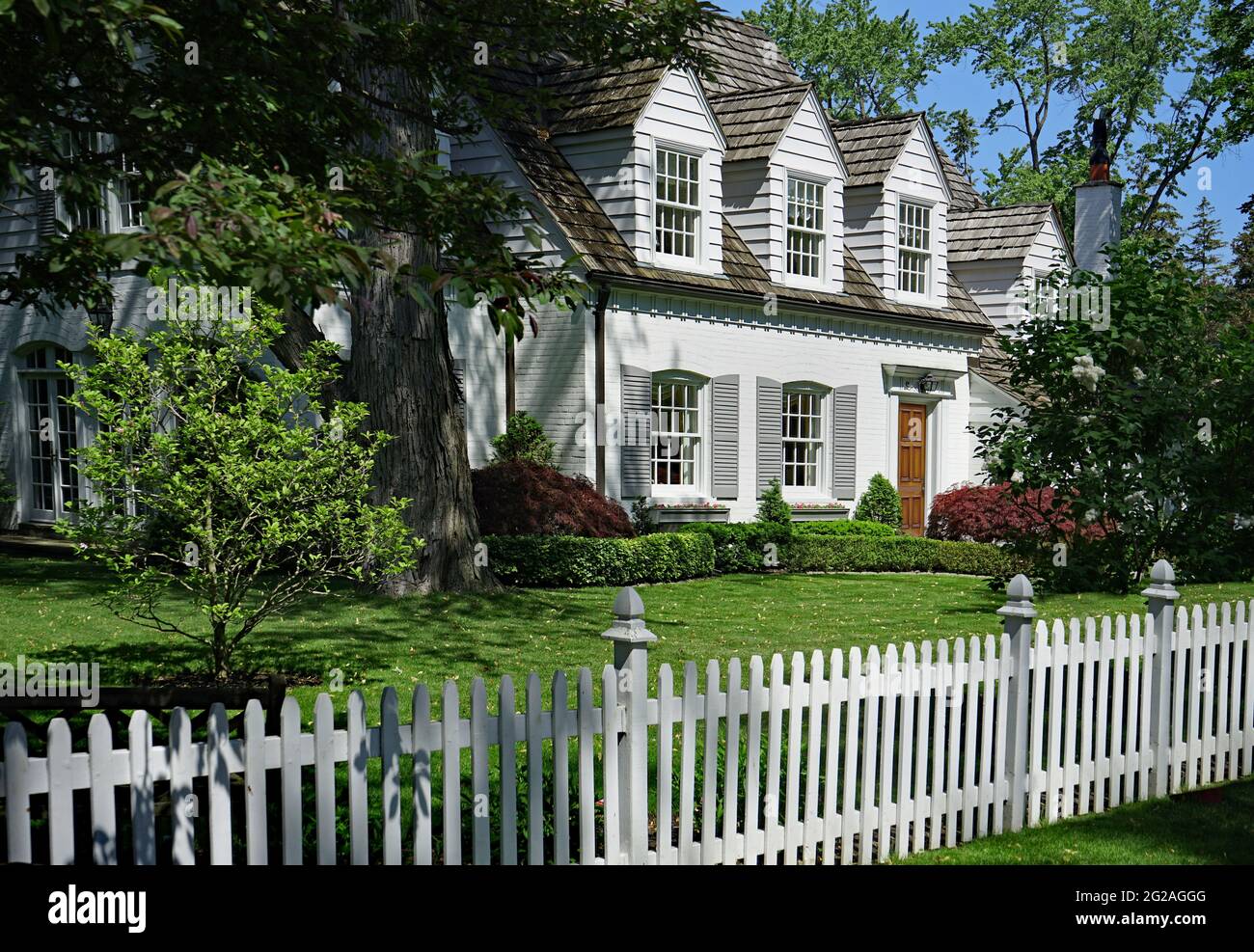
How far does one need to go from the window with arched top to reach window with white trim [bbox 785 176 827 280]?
12.0 m

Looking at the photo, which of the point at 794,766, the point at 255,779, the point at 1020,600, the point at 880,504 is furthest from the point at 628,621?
the point at 880,504

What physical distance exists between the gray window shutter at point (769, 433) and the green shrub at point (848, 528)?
0.97 meters

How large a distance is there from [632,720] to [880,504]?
1882 cm

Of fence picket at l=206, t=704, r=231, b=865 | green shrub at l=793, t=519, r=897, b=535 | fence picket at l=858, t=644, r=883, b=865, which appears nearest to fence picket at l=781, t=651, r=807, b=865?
fence picket at l=858, t=644, r=883, b=865

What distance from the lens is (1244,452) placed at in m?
10.6

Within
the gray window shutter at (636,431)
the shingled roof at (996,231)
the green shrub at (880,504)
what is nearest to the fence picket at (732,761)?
the gray window shutter at (636,431)

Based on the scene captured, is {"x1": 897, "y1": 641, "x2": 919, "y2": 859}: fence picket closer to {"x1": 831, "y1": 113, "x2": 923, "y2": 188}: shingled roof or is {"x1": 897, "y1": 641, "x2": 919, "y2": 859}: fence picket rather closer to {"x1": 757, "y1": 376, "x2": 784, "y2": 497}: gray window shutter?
{"x1": 757, "y1": 376, "x2": 784, "y2": 497}: gray window shutter

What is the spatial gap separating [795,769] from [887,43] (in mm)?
44089

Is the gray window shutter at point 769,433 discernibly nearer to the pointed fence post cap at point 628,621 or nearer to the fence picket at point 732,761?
the fence picket at point 732,761

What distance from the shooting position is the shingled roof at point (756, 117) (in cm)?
2150

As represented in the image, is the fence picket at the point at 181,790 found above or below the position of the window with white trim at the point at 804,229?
below

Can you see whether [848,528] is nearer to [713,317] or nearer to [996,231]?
[713,317]

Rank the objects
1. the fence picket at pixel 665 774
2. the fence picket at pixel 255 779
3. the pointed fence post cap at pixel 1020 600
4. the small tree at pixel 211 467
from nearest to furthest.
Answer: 1. the fence picket at pixel 255 779
2. the fence picket at pixel 665 774
3. the pointed fence post cap at pixel 1020 600
4. the small tree at pixel 211 467
